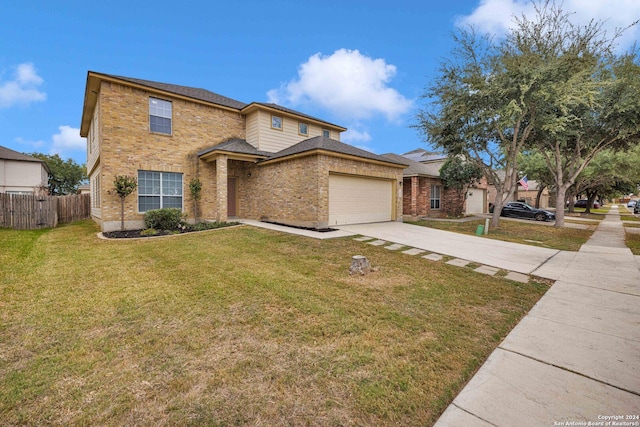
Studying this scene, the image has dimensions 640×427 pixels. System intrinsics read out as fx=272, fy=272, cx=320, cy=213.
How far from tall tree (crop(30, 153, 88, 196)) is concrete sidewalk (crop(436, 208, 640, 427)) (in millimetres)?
53985

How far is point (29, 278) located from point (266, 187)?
30.8 ft

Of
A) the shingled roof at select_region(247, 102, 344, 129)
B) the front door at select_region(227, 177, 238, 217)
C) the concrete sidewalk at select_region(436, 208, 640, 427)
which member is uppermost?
the shingled roof at select_region(247, 102, 344, 129)

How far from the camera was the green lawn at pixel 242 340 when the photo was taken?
218 cm

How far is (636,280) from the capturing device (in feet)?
18.6

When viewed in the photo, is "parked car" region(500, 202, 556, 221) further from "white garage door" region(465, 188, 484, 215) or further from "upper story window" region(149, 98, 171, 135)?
"upper story window" region(149, 98, 171, 135)

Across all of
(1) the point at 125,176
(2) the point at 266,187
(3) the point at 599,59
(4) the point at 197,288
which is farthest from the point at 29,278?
(3) the point at 599,59

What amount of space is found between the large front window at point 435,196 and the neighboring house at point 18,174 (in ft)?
Answer: 108

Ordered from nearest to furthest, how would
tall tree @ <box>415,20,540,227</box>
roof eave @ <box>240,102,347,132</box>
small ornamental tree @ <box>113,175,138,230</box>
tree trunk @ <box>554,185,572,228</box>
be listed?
small ornamental tree @ <box>113,175,138,230</box> → tall tree @ <box>415,20,540,227</box> → roof eave @ <box>240,102,347,132</box> → tree trunk @ <box>554,185,572,228</box>

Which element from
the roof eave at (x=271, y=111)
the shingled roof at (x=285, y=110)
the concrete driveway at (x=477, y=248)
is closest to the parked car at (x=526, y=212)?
the concrete driveway at (x=477, y=248)

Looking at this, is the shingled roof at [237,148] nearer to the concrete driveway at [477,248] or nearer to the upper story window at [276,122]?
the upper story window at [276,122]

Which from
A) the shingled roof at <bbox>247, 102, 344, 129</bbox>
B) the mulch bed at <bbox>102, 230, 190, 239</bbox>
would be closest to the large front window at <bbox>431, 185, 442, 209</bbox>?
the shingled roof at <bbox>247, 102, 344, 129</bbox>

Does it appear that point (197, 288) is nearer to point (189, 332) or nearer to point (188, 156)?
point (189, 332)

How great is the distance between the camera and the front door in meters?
15.0

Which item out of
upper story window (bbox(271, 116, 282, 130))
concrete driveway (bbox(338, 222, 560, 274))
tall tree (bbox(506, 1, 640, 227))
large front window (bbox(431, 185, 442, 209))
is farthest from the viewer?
large front window (bbox(431, 185, 442, 209))
